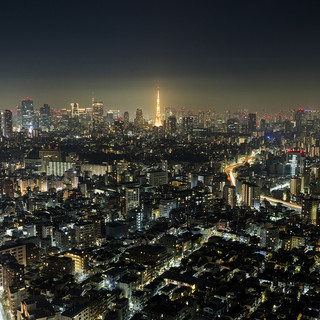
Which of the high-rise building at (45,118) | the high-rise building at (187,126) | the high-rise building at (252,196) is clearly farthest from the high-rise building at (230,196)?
the high-rise building at (45,118)

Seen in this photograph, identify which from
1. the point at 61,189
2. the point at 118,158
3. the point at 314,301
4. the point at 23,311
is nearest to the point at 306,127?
the point at 118,158

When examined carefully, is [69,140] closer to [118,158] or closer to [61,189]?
[118,158]

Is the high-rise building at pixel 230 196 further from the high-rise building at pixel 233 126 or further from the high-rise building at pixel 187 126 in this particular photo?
the high-rise building at pixel 233 126

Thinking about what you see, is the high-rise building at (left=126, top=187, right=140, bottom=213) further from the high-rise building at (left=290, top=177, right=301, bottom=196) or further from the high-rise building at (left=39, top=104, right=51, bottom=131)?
the high-rise building at (left=39, top=104, right=51, bottom=131)

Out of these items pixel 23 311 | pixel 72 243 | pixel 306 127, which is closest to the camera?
pixel 23 311

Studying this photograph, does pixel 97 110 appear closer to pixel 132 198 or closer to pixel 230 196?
pixel 230 196

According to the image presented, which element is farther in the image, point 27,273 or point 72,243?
point 72,243

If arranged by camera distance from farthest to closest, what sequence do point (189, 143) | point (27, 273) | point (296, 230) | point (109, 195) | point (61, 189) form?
1. point (189, 143)
2. point (61, 189)
3. point (109, 195)
4. point (296, 230)
5. point (27, 273)

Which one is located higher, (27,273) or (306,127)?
(306,127)
